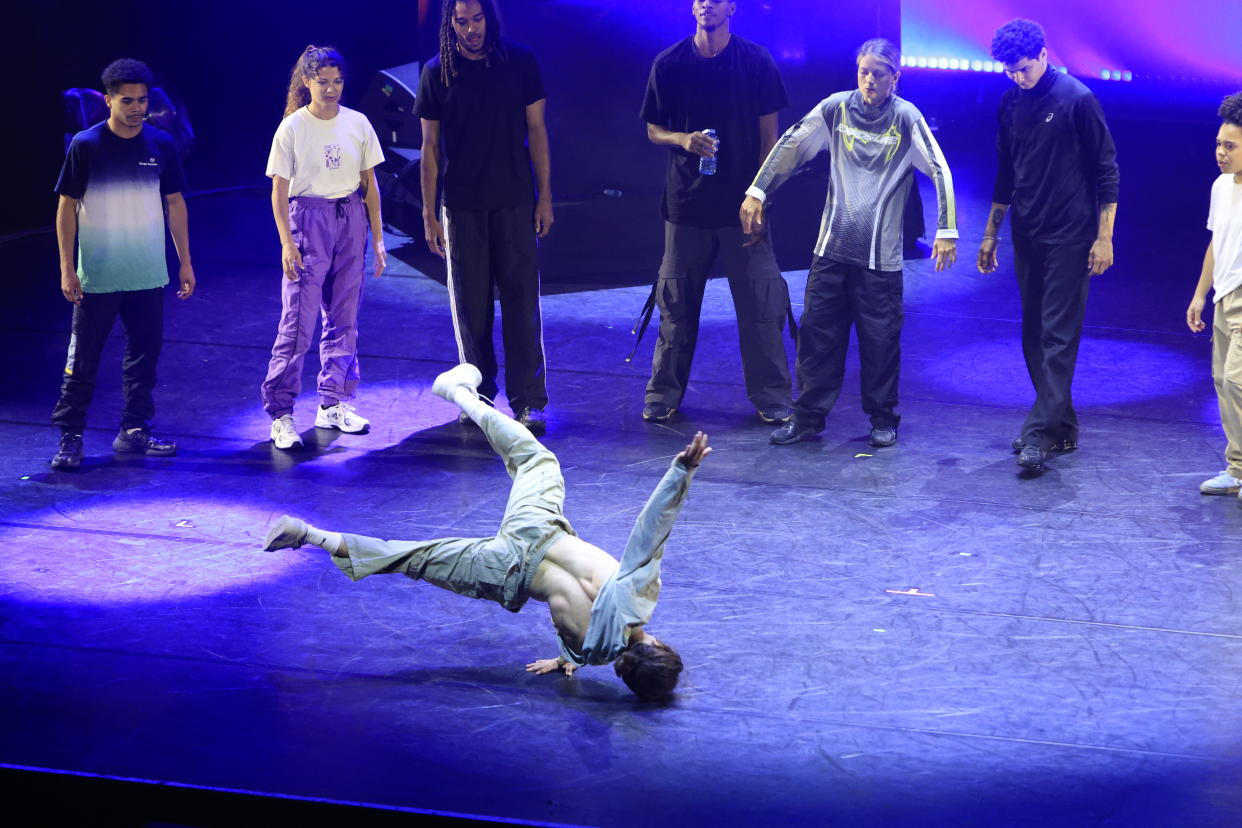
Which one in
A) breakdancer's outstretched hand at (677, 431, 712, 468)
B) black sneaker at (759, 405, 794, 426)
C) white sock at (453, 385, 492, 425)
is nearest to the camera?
breakdancer's outstretched hand at (677, 431, 712, 468)

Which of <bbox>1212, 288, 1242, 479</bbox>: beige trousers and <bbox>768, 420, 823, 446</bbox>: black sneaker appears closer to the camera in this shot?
<bbox>1212, 288, 1242, 479</bbox>: beige trousers

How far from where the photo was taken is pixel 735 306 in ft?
19.1

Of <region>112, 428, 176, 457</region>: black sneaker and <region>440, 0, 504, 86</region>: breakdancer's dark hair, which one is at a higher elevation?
<region>440, 0, 504, 86</region>: breakdancer's dark hair

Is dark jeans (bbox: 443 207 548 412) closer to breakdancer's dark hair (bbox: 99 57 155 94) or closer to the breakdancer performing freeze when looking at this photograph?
breakdancer's dark hair (bbox: 99 57 155 94)

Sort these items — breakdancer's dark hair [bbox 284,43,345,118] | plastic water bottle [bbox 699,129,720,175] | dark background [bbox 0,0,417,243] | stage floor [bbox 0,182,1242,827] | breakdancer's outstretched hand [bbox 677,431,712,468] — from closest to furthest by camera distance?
stage floor [bbox 0,182,1242,827], breakdancer's outstretched hand [bbox 677,431,712,468], breakdancer's dark hair [bbox 284,43,345,118], plastic water bottle [bbox 699,129,720,175], dark background [bbox 0,0,417,243]

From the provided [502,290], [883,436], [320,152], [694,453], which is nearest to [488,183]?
[502,290]

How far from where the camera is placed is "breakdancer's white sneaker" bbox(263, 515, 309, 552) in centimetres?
373

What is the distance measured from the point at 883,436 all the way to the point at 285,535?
271 cm

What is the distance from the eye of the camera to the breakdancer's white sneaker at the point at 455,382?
4.34m

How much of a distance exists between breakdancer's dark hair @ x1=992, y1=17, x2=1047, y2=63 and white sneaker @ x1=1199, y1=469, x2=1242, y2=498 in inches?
67.1

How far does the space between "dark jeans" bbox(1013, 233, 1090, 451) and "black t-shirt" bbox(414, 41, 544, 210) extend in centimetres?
202

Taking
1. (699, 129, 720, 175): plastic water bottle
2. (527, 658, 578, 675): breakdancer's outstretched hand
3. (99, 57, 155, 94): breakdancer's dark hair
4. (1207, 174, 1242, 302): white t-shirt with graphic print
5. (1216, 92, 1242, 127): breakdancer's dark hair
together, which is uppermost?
(99, 57, 155, 94): breakdancer's dark hair

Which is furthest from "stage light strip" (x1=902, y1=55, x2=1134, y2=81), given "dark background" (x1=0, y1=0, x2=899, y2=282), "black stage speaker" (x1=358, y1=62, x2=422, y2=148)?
"black stage speaker" (x1=358, y1=62, x2=422, y2=148)

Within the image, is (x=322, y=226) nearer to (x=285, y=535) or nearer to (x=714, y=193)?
(x=714, y=193)
